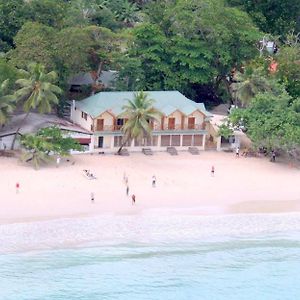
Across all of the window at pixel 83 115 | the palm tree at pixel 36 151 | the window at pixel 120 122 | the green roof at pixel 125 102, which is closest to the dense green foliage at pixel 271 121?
the green roof at pixel 125 102

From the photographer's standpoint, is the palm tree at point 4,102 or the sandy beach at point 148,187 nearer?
the sandy beach at point 148,187

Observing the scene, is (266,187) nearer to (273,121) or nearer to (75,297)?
(273,121)

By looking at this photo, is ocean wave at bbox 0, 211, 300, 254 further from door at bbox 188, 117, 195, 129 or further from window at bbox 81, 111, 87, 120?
window at bbox 81, 111, 87, 120

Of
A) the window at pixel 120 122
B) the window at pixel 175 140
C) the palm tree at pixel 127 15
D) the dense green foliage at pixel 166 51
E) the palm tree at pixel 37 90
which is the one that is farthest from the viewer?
the palm tree at pixel 127 15

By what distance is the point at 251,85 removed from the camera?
204 ft

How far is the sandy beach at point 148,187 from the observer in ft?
161

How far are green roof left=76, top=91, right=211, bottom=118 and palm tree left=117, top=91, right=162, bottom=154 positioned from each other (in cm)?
228

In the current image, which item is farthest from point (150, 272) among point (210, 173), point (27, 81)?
point (27, 81)

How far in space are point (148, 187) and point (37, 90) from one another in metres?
9.13

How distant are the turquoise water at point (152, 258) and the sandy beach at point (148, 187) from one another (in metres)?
1.39

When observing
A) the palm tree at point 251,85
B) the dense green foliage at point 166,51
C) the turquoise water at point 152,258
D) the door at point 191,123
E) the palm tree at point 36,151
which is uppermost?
the dense green foliage at point 166,51

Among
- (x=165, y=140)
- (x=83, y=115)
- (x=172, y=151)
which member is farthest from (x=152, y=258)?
(x=83, y=115)

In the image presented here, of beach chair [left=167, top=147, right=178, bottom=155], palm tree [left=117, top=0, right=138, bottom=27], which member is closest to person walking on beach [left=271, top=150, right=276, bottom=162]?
beach chair [left=167, top=147, right=178, bottom=155]

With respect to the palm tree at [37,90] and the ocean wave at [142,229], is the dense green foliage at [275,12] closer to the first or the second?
the palm tree at [37,90]
